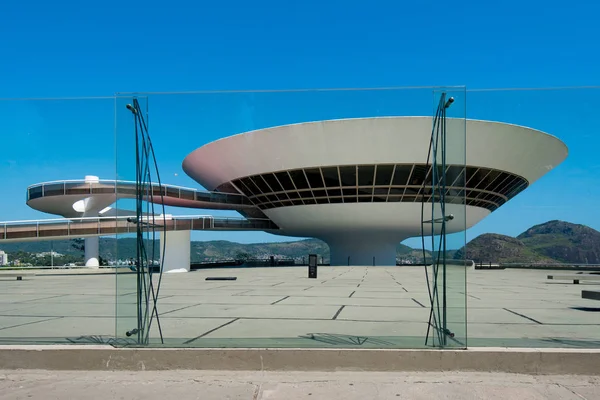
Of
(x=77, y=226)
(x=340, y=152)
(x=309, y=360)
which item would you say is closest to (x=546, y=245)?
(x=309, y=360)

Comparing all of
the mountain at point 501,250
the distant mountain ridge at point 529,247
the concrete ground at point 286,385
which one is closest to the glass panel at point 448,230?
the distant mountain ridge at point 529,247

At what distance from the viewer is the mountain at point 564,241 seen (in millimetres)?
7945

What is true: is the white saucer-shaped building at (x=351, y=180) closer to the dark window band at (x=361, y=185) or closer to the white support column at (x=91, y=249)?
the dark window band at (x=361, y=185)

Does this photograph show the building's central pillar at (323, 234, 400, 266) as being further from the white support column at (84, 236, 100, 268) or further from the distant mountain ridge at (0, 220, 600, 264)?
the distant mountain ridge at (0, 220, 600, 264)

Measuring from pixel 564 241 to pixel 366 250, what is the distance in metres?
33.2

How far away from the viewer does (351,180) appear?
115 feet

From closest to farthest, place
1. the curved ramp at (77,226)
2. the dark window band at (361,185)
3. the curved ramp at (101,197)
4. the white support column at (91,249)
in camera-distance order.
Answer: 1. the curved ramp at (101,197)
2. the curved ramp at (77,226)
3. the dark window band at (361,185)
4. the white support column at (91,249)

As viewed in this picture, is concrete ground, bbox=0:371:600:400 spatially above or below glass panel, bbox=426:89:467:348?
below

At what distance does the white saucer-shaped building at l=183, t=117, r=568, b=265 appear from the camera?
2894 centimetres

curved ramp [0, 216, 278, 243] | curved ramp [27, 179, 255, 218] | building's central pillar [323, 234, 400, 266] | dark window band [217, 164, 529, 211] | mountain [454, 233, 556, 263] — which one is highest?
dark window band [217, 164, 529, 211]

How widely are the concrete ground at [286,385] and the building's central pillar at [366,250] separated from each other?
120 feet

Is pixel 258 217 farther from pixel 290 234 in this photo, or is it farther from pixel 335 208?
pixel 335 208

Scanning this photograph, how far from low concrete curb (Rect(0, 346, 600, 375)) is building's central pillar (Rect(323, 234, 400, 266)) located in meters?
36.4

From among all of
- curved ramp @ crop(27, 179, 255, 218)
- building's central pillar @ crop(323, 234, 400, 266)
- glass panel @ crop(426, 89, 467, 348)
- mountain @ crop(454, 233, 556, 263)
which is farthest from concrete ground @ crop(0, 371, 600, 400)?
building's central pillar @ crop(323, 234, 400, 266)
